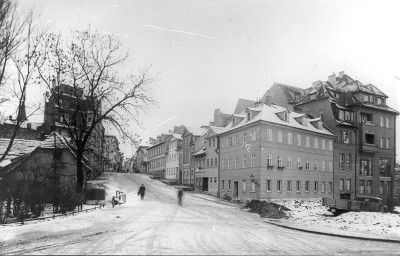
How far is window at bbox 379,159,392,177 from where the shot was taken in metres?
54.0

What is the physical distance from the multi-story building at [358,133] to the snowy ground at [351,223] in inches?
813

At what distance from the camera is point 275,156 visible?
42094 mm

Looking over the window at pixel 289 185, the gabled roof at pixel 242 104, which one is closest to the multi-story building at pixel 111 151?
the gabled roof at pixel 242 104

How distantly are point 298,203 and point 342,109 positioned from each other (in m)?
18.9

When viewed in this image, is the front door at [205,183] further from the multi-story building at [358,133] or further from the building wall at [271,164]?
the multi-story building at [358,133]

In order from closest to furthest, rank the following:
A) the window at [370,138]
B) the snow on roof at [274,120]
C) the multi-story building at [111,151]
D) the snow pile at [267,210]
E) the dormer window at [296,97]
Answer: the snow pile at [267,210]
the multi-story building at [111,151]
the snow on roof at [274,120]
the window at [370,138]
the dormer window at [296,97]

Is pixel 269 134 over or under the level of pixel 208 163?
over

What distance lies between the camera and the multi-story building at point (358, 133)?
5031cm

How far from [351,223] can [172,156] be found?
5120cm

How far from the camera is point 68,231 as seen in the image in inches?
664

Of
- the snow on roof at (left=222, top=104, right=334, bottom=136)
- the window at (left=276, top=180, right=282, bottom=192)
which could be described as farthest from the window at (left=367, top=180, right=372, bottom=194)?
the window at (left=276, top=180, right=282, bottom=192)

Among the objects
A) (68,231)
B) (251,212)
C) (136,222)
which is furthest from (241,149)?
(68,231)

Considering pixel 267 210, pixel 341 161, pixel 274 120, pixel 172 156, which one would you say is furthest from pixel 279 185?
pixel 172 156

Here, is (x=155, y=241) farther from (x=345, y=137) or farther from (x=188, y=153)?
(x=188, y=153)
